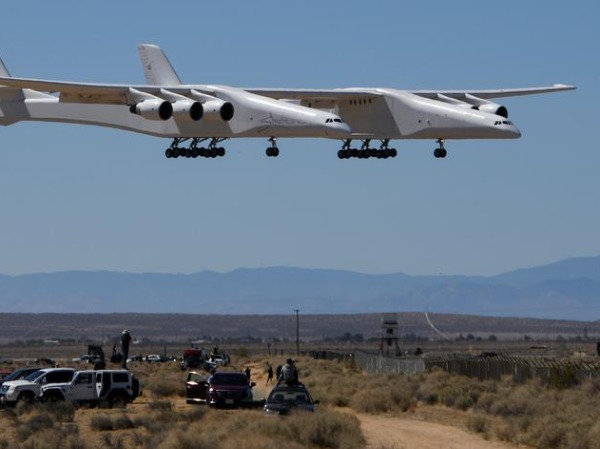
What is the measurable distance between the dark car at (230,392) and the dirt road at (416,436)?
382 cm

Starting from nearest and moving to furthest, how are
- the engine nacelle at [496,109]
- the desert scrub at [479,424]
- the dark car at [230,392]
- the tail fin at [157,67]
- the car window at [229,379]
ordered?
the desert scrub at [479,424] → the dark car at [230,392] → the car window at [229,379] → the engine nacelle at [496,109] → the tail fin at [157,67]

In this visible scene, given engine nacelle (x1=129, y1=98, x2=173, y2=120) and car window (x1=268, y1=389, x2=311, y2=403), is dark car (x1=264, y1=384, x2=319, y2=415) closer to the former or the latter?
car window (x1=268, y1=389, x2=311, y2=403)

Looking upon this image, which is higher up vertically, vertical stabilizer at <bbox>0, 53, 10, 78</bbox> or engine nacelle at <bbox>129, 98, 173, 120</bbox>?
vertical stabilizer at <bbox>0, 53, 10, 78</bbox>

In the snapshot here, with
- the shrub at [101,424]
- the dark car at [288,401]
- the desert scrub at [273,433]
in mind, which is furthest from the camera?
the shrub at [101,424]

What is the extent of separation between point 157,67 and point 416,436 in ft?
114

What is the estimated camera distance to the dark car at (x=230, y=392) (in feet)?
160

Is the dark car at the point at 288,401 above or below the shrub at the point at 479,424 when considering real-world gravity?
above

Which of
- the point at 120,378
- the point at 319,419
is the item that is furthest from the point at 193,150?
→ the point at 319,419

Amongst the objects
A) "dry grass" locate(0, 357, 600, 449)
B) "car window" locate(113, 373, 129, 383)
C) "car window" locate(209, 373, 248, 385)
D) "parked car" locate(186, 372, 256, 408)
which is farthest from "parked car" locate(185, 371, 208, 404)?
"car window" locate(113, 373, 129, 383)

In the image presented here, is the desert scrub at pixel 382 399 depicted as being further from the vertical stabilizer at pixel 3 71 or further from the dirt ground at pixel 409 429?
the vertical stabilizer at pixel 3 71

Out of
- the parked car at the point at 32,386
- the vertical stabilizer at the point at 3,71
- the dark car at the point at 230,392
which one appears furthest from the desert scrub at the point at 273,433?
the vertical stabilizer at the point at 3,71

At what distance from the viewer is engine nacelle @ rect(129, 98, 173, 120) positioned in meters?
60.3

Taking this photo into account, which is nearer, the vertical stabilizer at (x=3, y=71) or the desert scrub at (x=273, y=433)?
the desert scrub at (x=273, y=433)

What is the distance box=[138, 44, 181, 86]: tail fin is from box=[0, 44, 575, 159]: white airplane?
12cm
